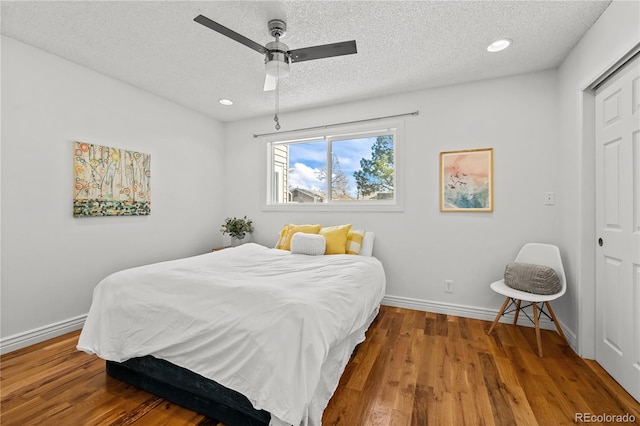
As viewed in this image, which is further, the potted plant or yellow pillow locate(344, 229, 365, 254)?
the potted plant

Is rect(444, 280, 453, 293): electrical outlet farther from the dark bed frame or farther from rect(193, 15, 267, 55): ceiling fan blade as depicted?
rect(193, 15, 267, 55): ceiling fan blade

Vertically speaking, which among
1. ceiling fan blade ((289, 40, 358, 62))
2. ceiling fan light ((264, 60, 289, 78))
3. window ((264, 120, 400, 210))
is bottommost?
window ((264, 120, 400, 210))

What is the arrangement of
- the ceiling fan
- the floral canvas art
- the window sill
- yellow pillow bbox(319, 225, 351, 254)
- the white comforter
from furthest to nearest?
the window sill
yellow pillow bbox(319, 225, 351, 254)
the floral canvas art
the ceiling fan
the white comforter

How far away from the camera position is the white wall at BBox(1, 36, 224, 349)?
2352 millimetres

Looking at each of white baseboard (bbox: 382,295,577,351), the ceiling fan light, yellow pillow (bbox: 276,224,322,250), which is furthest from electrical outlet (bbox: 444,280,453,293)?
the ceiling fan light

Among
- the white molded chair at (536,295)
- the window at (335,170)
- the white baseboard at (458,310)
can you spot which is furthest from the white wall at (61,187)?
the white molded chair at (536,295)

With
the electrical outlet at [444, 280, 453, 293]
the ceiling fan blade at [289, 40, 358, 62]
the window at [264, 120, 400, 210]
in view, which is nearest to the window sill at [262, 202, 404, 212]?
the window at [264, 120, 400, 210]

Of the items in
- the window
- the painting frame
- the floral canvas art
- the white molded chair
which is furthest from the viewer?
the window

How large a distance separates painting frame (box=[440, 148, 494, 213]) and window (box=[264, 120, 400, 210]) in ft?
1.75

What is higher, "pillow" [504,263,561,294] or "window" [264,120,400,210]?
"window" [264,120,400,210]

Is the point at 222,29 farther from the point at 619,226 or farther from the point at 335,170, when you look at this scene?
the point at 619,226

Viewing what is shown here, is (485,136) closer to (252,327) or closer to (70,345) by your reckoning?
(252,327)

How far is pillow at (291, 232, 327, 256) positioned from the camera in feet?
9.93

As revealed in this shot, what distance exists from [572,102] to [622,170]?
85 centimetres
